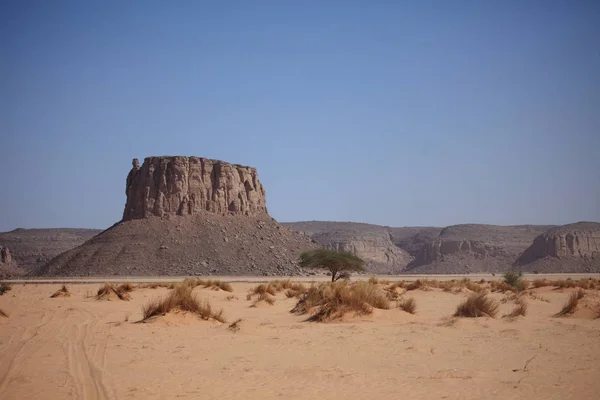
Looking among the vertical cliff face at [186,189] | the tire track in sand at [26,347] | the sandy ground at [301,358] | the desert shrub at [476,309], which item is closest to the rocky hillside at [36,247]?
the vertical cliff face at [186,189]

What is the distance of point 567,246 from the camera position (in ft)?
359

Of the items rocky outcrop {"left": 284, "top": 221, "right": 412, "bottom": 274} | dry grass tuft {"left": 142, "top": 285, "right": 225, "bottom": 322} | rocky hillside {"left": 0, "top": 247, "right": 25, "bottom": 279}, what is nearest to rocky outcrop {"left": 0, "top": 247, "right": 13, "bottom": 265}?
rocky hillside {"left": 0, "top": 247, "right": 25, "bottom": 279}

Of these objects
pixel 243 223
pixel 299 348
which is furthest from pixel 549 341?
pixel 243 223

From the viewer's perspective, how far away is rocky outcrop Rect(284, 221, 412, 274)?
128250mm

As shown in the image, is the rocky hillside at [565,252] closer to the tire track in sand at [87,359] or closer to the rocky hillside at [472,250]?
the rocky hillside at [472,250]

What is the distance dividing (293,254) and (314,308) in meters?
59.1

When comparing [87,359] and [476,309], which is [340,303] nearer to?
[476,309]

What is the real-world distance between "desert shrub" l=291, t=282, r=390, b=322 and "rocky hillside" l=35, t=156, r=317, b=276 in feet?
167

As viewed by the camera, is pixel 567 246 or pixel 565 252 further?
Answer: pixel 567 246

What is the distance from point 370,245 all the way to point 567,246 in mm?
41877

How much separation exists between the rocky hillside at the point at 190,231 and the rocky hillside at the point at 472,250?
41.8 meters

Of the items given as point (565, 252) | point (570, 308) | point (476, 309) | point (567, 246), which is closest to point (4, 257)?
point (476, 309)

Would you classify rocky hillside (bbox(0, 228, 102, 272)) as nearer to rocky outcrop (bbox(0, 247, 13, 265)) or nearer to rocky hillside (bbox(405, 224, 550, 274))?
rocky outcrop (bbox(0, 247, 13, 265))

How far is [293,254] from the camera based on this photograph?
7825 centimetres
